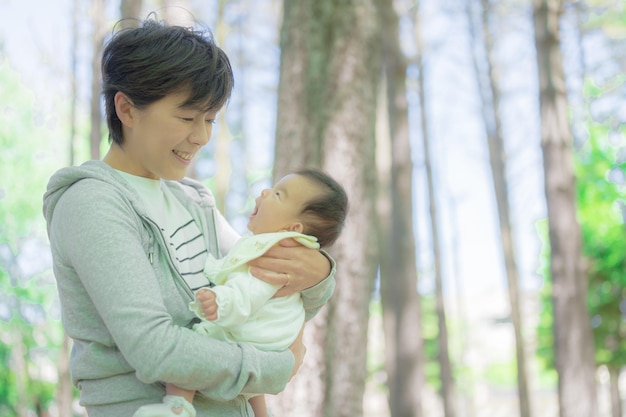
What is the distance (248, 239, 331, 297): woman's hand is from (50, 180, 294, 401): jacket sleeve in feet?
0.71

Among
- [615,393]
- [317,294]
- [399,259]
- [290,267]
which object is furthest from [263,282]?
[615,393]

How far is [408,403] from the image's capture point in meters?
11.4

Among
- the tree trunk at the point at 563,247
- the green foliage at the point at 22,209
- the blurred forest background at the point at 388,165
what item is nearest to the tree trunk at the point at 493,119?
the blurred forest background at the point at 388,165

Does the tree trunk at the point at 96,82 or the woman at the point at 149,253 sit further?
the tree trunk at the point at 96,82

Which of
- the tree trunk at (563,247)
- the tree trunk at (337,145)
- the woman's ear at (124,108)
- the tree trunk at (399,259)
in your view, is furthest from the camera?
the tree trunk at (399,259)

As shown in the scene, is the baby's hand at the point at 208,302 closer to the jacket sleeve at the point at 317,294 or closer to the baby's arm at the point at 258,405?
the jacket sleeve at the point at 317,294

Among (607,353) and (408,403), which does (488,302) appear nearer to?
(607,353)

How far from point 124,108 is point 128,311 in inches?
20.5

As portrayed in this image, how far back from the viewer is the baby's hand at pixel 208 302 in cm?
166

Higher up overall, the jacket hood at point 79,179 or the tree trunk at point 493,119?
the tree trunk at point 493,119

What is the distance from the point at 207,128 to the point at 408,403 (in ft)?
33.6

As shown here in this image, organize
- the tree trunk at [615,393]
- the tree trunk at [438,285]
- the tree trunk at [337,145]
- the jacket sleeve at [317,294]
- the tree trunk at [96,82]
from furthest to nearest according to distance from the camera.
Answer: the tree trunk at [615,393] → the tree trunk at [438,285] → the tree trunk at [96,82] → the tree trunk at [337,145] → the jacket sleeve at [317,294]

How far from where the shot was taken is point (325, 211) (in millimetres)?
2021

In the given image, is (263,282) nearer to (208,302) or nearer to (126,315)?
(208,302)
